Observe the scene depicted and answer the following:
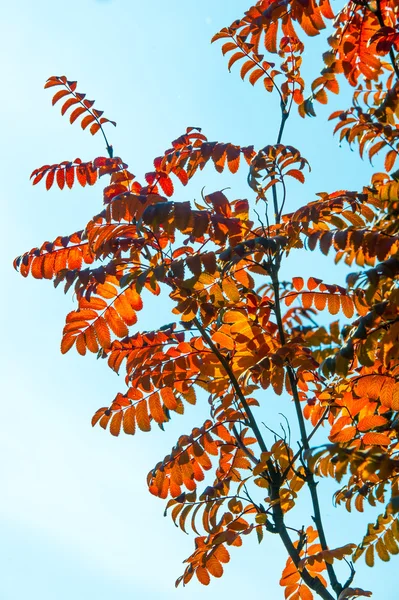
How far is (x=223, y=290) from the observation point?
2.62 metres

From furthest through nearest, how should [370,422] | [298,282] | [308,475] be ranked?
[298,282] < [308,475] < [370,422]

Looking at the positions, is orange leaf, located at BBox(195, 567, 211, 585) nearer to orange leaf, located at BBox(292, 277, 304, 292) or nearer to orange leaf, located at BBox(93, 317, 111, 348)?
orange leaf, located at BBox(93, 317, 111, 348)

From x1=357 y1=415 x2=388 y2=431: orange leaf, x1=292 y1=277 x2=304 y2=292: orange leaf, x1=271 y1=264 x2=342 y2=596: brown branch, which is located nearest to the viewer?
x1=357 y1=415 x2=388 y2=431: orange leaf

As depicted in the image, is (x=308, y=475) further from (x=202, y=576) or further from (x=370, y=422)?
(x=202, y=576)

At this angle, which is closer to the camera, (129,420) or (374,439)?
(374,439)

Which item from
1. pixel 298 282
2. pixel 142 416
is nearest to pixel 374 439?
pixel 298 282

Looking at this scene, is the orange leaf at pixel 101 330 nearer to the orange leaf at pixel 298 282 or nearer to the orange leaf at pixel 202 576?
the orange leaf at pixel 298 282

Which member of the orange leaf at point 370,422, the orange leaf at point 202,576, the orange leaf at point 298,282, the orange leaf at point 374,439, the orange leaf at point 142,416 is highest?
the orange leaf at point 298,282

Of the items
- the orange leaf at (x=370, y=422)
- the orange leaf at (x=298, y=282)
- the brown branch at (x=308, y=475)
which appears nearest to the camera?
the orange leaf at (x=370, y=422)

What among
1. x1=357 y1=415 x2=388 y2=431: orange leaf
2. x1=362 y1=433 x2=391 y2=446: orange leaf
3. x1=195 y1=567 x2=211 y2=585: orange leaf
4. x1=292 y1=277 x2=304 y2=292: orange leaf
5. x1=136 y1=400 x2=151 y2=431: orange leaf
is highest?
x1=292 y1=277 x2=304 y2=292: orange leaf

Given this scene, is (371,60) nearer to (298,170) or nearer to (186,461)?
(298,170)

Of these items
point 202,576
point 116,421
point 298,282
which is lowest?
point 202,576

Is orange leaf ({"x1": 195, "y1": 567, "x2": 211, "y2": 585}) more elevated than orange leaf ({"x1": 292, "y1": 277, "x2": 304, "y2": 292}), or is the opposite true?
orange leaf ({"x1": 292, "y1": 277, "x2": 304, "y2": 292})

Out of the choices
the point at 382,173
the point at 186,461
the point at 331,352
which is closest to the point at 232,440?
the point at 186,461
